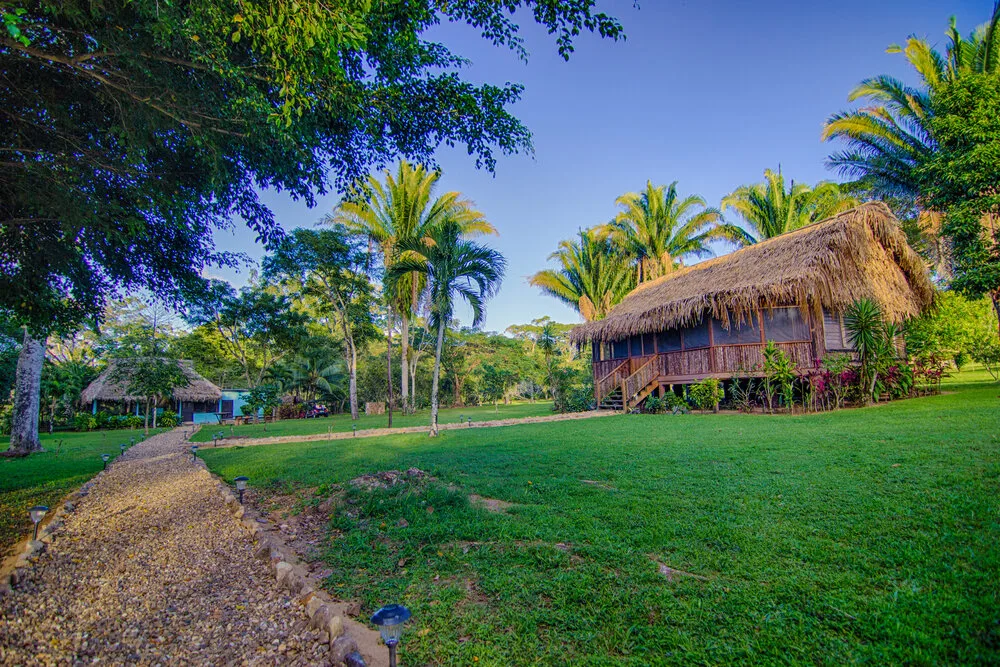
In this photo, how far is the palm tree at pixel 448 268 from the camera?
11172 millimetres

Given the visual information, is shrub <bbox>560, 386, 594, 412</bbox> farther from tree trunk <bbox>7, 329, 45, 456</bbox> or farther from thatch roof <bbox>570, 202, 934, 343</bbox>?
tree trunk <bbox>7, 329, 45, 456</bbox>

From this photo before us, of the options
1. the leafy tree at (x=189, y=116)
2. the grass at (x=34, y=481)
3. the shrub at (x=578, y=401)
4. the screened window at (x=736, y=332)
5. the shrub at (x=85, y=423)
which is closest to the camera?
the leafy tree at (x=189, y=116)

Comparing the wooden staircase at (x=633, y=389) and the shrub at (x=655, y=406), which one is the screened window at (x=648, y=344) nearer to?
the wooden staircase at (x=633, y=389)

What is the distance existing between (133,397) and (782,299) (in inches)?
1167

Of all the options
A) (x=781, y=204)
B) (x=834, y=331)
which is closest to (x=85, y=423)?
(x=834, y=331)

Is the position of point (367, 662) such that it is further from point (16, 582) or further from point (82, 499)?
point (82, 499)

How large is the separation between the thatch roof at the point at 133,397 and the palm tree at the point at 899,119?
2965 cm

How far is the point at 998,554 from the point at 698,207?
2489 centimetres

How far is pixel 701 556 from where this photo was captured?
3.03 meters

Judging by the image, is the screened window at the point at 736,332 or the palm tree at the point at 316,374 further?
the palm tree at the point at 316,374

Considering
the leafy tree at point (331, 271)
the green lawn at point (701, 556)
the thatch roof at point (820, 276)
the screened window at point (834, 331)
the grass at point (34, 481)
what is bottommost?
the grass at point (34, 481)

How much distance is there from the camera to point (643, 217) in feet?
82.1

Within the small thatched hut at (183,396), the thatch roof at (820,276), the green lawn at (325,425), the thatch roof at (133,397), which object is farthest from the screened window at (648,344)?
the small thatched hut at (183,396)

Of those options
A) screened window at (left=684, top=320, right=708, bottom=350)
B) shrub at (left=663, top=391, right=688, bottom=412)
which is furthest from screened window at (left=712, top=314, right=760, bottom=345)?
shrub at (left=663, top=391, right=688, bottom=412)
